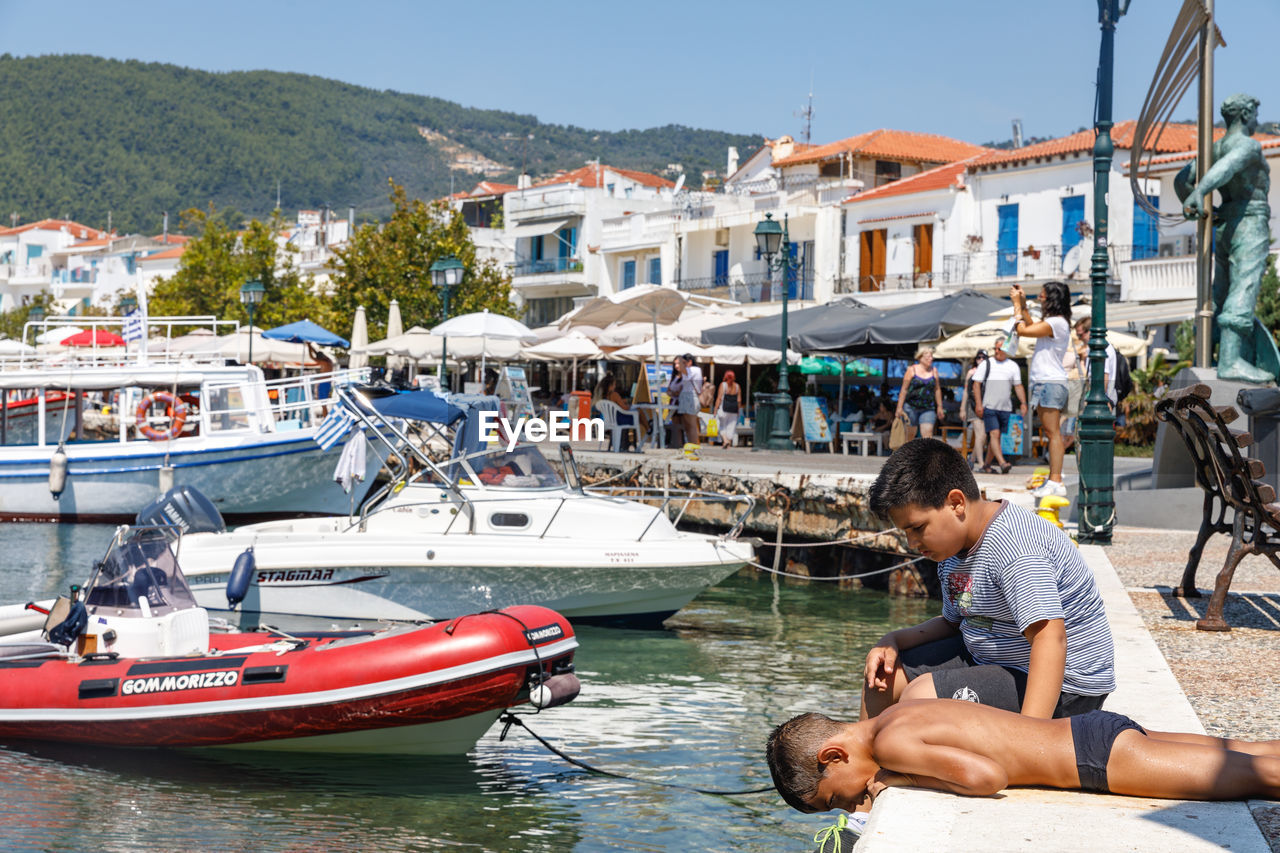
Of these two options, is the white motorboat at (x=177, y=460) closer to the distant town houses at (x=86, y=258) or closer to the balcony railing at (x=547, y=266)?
the balcony railing at (x=547, y=266)

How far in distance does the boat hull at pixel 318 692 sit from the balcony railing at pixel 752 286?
3734 cm

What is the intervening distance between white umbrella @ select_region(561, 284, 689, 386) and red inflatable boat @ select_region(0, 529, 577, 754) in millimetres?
14528

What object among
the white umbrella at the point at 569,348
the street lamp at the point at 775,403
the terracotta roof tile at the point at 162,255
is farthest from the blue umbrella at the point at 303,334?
the terracotta roof tile at the point at 162,255

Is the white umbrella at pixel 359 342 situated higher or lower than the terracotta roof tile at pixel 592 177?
lower

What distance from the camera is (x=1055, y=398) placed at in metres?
11.8

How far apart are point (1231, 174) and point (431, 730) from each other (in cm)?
836

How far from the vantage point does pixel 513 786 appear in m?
7.77

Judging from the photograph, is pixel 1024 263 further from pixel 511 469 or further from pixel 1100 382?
pixel 511 469

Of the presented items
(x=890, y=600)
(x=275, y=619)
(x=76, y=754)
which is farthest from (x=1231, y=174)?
(x=76, y=754)

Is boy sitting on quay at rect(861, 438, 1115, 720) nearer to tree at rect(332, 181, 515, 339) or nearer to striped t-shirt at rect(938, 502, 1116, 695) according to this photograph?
striped t-shirt at rect(938, 502, 1116, 695)

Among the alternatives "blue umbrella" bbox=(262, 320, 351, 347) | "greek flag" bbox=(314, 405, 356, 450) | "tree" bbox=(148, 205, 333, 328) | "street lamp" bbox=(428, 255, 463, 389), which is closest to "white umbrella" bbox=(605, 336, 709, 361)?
"street lamp" bbox=(428, 255, 463, 389)

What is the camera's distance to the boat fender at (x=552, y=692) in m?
7.84

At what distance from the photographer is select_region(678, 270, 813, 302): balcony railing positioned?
44.8 meters

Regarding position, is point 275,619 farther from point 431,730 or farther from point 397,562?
point 431,730
